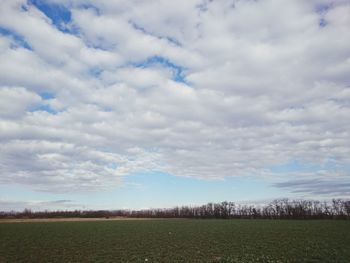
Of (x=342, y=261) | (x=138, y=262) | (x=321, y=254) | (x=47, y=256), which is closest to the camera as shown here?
(x=342, y=261)

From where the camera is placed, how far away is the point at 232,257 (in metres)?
27.8

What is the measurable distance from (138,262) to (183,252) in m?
7.33

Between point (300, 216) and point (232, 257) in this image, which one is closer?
point (232, 257)

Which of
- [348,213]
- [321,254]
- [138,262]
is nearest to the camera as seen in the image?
[138,262]

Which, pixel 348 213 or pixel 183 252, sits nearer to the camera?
pixel 183 252

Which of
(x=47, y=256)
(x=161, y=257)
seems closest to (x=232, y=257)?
(x=161, y=257)

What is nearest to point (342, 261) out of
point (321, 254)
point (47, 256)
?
point (321, 254)

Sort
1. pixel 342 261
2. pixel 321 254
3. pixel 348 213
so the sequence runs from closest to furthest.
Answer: pixel 342 261 < pixel 321 254 < pixel 348 213

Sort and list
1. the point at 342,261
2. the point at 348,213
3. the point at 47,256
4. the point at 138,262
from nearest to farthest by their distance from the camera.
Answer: the point at 342,261
the point at 138,262
the point at 47,256
the point at 348,213

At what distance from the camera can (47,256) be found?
Answer: 30.8m

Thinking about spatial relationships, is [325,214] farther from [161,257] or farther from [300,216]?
[161,257]

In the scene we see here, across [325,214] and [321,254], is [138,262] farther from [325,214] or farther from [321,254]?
[325,214]

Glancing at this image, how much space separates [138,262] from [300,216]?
183698 mm

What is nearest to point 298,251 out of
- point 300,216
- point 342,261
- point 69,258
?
point 342,261
